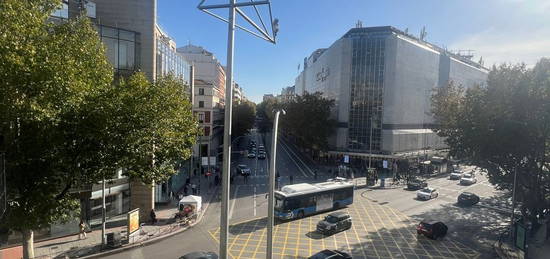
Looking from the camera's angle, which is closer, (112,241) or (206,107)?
(112,241)

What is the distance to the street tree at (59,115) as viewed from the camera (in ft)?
30.6

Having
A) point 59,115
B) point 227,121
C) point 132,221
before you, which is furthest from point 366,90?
point 227,121

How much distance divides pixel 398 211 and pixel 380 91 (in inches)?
1277

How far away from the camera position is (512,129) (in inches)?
824

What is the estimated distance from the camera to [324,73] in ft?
241

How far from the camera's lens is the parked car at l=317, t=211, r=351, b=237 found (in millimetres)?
22231

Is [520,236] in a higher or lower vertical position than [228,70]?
lower

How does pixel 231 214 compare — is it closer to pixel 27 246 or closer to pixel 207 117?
pixel 27 246

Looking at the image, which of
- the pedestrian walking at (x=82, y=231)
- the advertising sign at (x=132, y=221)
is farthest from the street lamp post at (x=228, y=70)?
the pedestrian walking at (x=82, y=231)

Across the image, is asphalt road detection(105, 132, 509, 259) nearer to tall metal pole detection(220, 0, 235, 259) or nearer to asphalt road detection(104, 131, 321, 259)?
asphalt road detection(104, 131, 321, 259)

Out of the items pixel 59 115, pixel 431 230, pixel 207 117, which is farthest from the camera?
pixel 207 117

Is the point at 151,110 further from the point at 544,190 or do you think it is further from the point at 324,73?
the point at 324,73

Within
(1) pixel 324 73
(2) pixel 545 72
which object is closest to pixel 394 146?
(1) pixel 324 73

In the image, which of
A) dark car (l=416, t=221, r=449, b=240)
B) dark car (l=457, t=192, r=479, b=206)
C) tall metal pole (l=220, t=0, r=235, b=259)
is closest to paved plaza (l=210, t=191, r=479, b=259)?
dark car (l=416, t=221, r=449, b=240)
